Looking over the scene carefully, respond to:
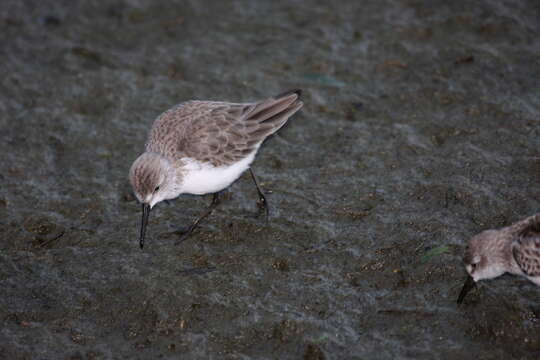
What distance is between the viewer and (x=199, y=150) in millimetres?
6359

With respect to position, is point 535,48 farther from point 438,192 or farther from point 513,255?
point 513,255

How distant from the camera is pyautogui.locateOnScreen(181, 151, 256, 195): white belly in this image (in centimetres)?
632

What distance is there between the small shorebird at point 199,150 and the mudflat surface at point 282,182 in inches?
24.1

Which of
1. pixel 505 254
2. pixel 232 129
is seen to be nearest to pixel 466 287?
pixel 505 254

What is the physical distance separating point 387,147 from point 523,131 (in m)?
1.54

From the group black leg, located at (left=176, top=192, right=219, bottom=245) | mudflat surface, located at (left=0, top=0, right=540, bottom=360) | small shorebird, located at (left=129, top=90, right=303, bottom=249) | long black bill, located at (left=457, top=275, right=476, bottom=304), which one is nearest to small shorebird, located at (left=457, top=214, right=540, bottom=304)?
long black bill, located at (left=457, top=275, right=476, bottom=304)

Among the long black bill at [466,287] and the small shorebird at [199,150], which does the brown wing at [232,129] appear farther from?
the long black bill at [466,287]

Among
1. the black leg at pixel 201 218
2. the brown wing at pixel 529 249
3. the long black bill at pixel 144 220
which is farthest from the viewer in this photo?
the black leg at pixel 201 218

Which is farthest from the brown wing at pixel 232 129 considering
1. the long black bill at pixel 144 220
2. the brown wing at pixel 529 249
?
the brown wing at pixel 529 249

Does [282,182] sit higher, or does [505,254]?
[505,254]

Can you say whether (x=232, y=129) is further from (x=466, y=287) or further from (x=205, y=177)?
(x=466, y=287)

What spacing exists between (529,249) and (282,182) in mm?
2870

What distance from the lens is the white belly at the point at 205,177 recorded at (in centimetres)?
632

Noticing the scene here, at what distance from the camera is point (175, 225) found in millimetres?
6941
